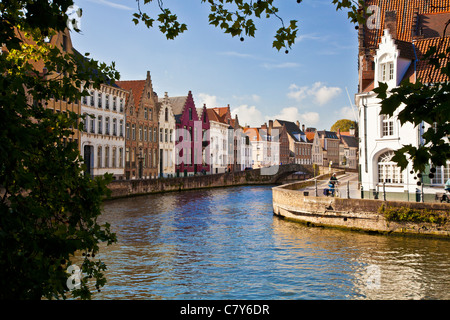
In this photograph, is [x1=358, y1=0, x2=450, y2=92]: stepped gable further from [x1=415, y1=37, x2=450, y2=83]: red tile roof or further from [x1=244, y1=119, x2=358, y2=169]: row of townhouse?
[x1=244, y1=119, x2=358, y2=169]: row of townhouse

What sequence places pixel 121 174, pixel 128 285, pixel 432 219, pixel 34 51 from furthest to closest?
pixel 121 174 → pixel 432 219 → pixel 128 285 → pixel 34 51

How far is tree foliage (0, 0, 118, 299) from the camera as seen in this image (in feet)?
13.6

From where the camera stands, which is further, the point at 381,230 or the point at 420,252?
the point at 381,230

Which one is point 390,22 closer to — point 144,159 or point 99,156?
point 99,156

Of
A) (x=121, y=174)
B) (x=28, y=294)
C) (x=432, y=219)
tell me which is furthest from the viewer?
(x=121, y=174)

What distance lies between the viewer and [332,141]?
11956 cm

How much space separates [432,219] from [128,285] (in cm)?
1328

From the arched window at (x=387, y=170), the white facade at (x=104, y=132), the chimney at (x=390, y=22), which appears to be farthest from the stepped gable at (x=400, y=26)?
the white facade at (x=104, y=132)

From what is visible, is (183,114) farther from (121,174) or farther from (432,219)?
(432,219)

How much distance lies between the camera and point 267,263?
15.3 meters

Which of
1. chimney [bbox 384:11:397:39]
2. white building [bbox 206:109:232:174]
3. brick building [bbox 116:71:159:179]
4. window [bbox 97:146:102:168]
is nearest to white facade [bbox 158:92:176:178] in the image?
brick building [bbox 116:71:159:179]

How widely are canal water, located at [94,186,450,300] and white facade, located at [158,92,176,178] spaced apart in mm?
35671

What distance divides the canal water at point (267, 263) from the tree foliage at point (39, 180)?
6610 millimetres
